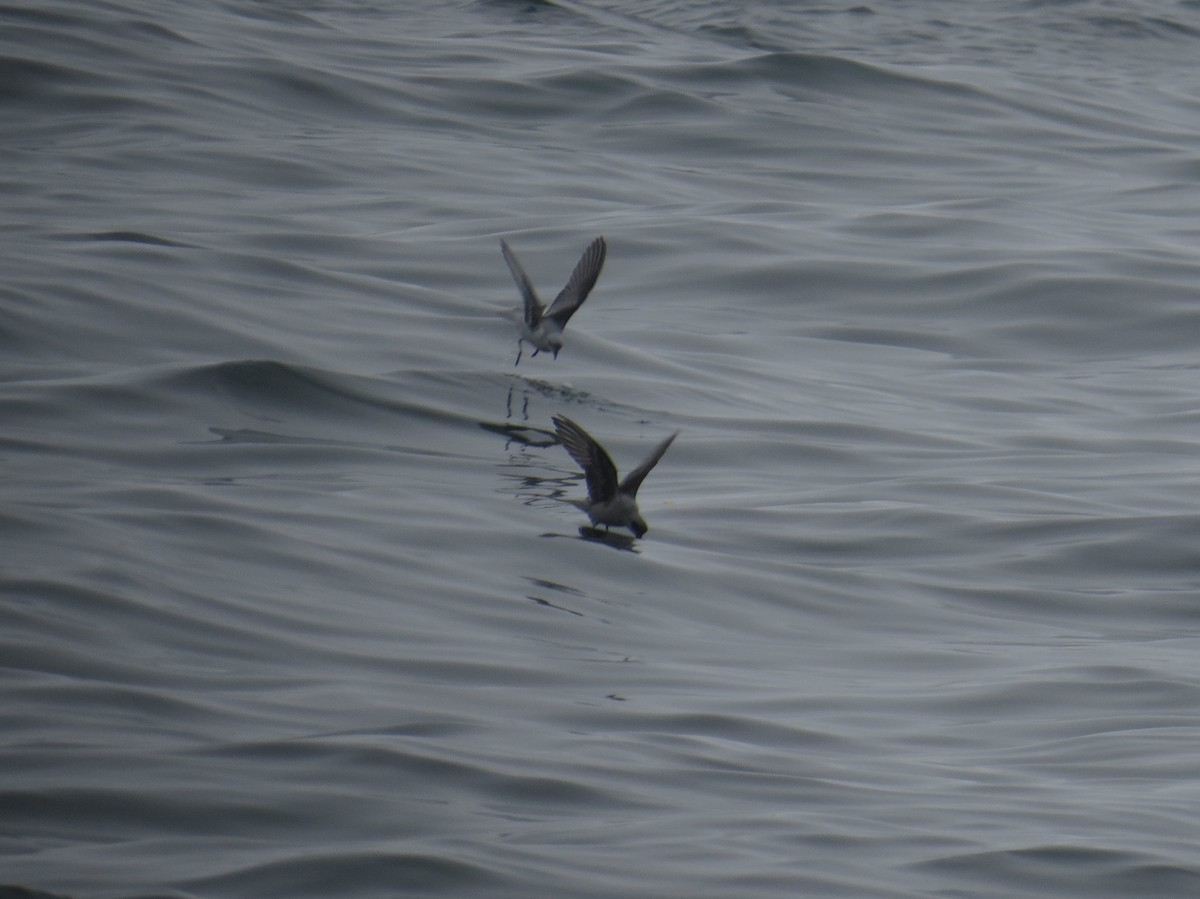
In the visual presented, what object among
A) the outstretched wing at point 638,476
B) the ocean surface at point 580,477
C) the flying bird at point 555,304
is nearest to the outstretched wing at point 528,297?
the flying bird at point 555,304

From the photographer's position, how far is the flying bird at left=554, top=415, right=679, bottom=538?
759 cm

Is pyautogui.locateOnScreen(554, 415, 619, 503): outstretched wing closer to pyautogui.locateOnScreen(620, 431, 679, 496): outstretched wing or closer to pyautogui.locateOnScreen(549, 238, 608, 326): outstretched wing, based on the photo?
pyautogui.locateOnScreen(620, 431, 679, 496): outstretched wing

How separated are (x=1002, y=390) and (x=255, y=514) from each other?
17.6 ft

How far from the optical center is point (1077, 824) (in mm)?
5145

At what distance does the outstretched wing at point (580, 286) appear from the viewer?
990 cm

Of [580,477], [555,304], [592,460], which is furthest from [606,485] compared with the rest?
[555,304]

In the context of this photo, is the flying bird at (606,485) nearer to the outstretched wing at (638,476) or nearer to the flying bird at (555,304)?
the outstretched wing at (638,476)

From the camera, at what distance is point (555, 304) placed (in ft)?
32.4

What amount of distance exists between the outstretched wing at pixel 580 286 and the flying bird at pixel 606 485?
2.07 meters

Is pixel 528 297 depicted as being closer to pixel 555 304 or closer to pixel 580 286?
pixel 555 304

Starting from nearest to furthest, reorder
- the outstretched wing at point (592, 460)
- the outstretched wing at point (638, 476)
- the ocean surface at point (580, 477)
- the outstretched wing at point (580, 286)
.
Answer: the ocean surface at point (580, 477) → the outstretched wing at point (592, 460) → the outstretched wing at point (638, 476) → the outstretched wing at point (580, 286)

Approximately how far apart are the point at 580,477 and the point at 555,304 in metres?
1.28

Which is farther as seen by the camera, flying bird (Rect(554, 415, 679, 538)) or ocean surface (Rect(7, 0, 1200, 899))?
flying bird (Rect(554, 415, 679, 538))

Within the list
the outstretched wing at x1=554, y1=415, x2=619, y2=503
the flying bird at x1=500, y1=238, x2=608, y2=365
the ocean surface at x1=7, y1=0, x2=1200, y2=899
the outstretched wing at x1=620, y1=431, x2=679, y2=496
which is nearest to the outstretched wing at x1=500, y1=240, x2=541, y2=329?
the flying bird at x1=500, y1=238, x2=608, y2=365
